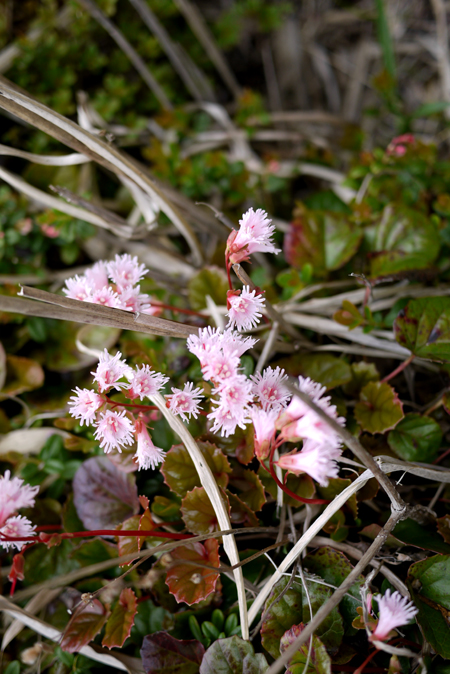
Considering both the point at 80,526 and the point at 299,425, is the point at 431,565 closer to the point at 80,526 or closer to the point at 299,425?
the point at 299,425

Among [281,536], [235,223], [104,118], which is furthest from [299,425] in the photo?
[104,118]

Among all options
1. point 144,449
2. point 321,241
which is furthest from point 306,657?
point 321,241

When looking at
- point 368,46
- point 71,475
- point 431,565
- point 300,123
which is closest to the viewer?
point 431,565

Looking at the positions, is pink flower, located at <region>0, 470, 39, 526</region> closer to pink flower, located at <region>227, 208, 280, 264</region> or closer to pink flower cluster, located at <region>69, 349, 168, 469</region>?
pink flower cluster, located at <region>69, 349, 168, 469</region>

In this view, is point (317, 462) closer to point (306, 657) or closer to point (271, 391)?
point (271, 391)

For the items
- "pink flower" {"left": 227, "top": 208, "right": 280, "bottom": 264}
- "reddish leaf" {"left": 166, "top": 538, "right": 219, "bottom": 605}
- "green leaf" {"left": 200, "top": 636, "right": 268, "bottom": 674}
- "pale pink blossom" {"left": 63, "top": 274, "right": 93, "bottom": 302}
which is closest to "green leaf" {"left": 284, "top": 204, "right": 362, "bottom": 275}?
"pink flower" {"left": 227, "top": 208, "right": 280, "bottom": 264}

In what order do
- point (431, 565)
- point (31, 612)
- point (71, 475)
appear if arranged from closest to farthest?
1. point (431, 565)
2. point (31, 612)
3. point (71, 475)
